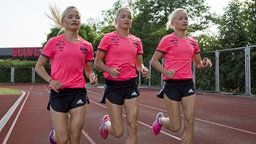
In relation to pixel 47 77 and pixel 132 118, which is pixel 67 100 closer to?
pixel 47 77

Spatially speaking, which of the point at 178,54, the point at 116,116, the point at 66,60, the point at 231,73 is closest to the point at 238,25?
the point at 231,73

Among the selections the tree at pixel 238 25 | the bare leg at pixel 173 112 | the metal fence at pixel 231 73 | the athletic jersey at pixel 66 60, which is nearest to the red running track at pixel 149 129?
the bare leg at pixel 173 112

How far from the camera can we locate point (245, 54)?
17.7 metres

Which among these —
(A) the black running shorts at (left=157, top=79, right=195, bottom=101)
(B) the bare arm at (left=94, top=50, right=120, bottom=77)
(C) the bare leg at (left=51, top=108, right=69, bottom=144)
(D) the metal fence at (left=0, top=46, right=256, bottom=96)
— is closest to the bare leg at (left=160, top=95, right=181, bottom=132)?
(A) the black running shorts at (left=157, top=79, right=195, bottom=101)

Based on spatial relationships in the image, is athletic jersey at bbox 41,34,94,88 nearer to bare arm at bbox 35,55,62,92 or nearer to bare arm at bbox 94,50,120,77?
bare arm at bbox 35,55,62,92

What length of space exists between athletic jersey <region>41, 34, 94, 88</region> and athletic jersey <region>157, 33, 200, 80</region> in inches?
51.1

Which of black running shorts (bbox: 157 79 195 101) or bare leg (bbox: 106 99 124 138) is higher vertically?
black running shorts (bbox: 157 79 195 101)

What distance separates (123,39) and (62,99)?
1157mm

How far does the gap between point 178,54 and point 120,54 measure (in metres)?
0.82

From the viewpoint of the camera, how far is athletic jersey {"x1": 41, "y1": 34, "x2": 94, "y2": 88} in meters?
4.12

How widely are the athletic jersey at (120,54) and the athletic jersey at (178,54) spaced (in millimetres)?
514

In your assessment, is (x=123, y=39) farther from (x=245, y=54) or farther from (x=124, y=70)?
(x=245, y=54)

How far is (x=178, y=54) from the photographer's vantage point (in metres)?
4.96

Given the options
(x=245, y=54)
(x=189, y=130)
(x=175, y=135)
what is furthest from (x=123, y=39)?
(x=245, y=54)
